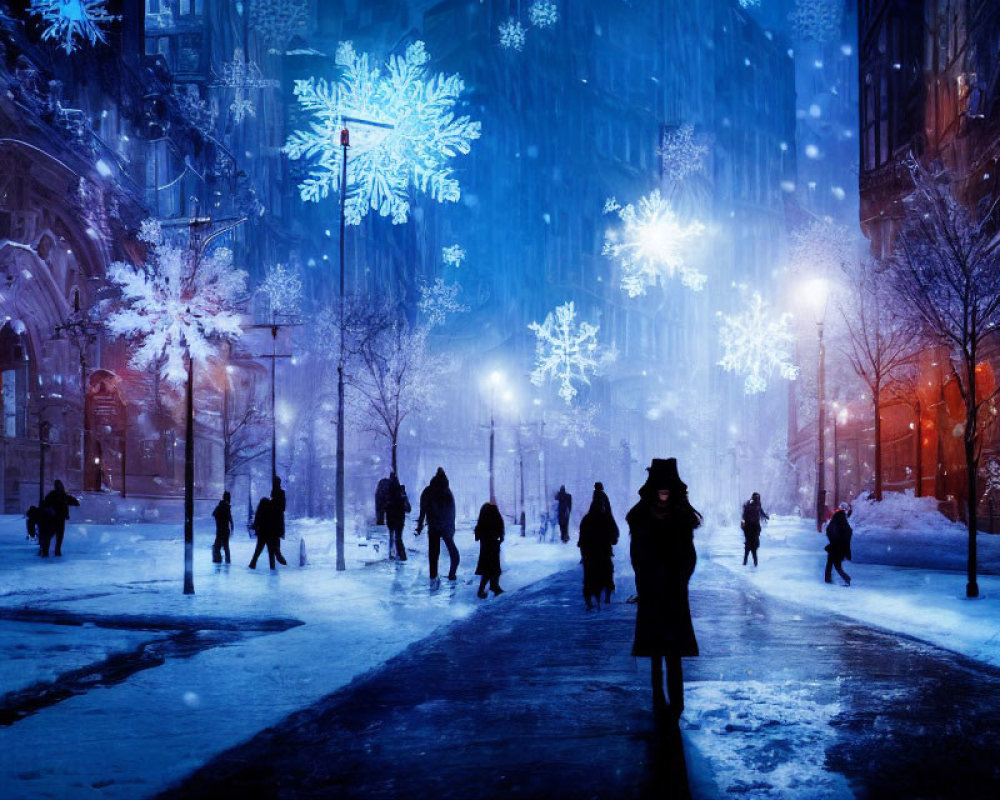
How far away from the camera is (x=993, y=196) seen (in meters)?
27.6

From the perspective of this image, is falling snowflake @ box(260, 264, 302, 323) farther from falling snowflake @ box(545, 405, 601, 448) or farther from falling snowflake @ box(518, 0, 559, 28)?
falling snowflake @ box(518, 0, 559, 28)

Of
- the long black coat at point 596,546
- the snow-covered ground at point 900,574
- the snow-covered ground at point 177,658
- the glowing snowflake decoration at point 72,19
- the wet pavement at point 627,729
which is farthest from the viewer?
the glowing snowflake decoration at point 72,19

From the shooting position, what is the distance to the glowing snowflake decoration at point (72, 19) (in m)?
33.9

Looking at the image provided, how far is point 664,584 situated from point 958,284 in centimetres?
1346

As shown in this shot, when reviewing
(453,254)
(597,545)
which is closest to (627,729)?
(597,545)

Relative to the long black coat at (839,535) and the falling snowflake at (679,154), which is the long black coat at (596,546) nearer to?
the long black coat at (839,535)

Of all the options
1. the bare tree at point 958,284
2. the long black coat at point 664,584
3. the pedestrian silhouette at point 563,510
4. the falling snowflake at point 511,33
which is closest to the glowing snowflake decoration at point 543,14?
the falling snowflake at point 511,33

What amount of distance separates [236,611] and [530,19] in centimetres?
9252

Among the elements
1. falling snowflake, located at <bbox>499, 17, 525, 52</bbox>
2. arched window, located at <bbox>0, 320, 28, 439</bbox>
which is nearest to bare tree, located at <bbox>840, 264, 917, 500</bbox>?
arched window, located at <bbox>0, 320, 28, 439</bbox>

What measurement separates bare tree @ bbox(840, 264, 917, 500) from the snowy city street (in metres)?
0.29

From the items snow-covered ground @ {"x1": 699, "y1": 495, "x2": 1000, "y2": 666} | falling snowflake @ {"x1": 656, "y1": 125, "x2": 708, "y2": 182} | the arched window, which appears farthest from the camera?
falling snowflake @ {"x1": 656, "y1": 125, "x2": 708, "y2": 182}

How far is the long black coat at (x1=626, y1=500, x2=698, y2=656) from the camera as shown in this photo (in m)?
6.96

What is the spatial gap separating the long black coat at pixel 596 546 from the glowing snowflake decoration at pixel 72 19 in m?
29.8

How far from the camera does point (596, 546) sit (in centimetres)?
1495
